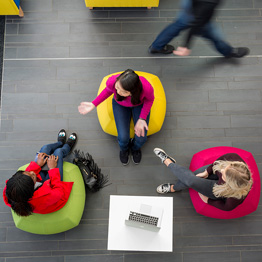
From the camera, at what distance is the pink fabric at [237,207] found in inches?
103

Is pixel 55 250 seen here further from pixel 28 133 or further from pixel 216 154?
pixel 216 154

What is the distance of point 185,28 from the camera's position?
2879mm

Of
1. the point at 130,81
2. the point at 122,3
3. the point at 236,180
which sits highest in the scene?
the point at 122,3

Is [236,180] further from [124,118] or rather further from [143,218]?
[124,118]

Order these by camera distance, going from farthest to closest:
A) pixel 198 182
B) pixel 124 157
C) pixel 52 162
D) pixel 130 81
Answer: pixel 124 157, pixel 52 162, pixel 198 182, pixel 130 81

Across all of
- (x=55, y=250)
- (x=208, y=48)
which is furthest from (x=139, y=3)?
(x=55, y=250)

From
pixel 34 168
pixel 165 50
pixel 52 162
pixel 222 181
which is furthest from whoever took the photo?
pixel 165 50

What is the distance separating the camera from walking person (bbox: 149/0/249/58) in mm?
2459

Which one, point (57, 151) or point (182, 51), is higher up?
point (182, 51)

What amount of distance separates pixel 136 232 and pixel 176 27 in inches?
87.9

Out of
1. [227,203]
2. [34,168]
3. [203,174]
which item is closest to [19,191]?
[34,168]

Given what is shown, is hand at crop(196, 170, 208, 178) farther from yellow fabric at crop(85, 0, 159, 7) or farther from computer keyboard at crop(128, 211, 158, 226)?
yellow fabric at crop(85, 0, 159, 7)

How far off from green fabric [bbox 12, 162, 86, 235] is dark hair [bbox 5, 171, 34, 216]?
1.27ft

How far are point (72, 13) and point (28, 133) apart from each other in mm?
1696
